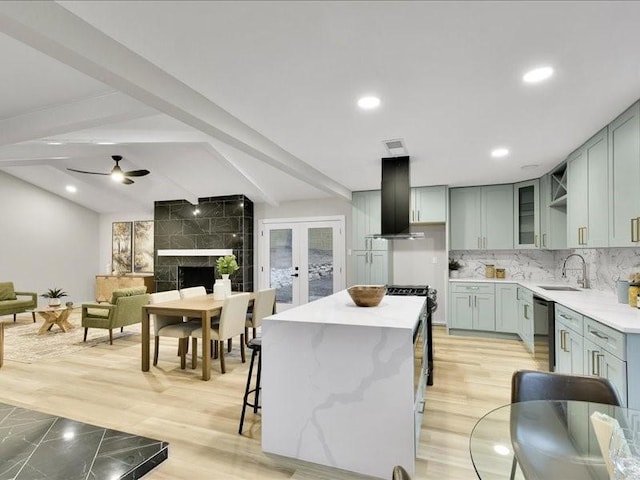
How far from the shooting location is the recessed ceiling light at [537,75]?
7.08 ft

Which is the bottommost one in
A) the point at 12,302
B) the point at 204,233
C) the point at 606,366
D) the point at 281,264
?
the point at 12,302

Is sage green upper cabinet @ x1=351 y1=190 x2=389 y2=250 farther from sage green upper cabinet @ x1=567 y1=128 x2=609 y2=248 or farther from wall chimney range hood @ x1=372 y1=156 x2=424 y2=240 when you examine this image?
sage green upper cabinet @ x1=567 y1=128 x2=609 y2=248

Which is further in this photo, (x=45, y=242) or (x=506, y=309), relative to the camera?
(x=45, y=242)

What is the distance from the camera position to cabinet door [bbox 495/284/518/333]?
5168 millimetres

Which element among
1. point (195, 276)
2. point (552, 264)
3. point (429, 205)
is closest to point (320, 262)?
point (429, 205)

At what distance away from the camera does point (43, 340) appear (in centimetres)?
538

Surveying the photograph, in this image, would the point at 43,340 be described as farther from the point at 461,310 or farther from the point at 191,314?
the point at 461,310

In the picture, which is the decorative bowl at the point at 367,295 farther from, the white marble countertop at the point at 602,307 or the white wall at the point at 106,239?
the white wall at the point at 106,239

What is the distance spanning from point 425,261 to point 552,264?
1.91m

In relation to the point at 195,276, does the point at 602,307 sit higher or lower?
higher

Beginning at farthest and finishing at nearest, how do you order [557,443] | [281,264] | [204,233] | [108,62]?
Answer: [204,233] → [281,264] → [108,62] → [557,443]

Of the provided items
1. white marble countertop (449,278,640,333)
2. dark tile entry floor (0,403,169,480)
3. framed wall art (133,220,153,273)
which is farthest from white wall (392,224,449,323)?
framed wall art (133,220,153,273)

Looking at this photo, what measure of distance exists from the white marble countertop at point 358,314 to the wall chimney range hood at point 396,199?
1.06 meters

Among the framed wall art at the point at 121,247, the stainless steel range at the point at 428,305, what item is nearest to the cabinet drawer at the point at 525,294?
the stainless steel range at the point at 428,305
